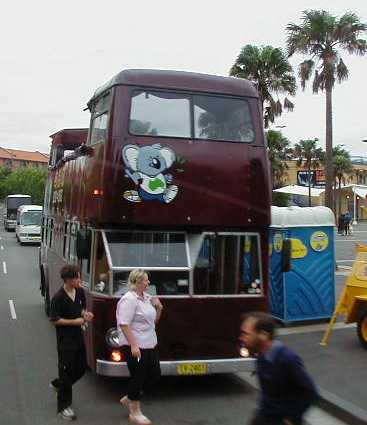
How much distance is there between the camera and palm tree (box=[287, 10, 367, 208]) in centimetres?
2720

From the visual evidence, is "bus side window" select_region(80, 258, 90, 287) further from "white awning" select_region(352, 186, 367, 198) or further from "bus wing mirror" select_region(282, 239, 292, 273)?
"white awning" select_region(352, 186, 367, 198)

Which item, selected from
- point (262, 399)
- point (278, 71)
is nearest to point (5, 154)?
point (278, 71)

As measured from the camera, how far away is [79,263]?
8.92 meters

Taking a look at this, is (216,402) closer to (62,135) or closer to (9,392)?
(9,392)

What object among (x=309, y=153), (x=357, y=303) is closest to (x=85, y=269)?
(x=357, y=303)

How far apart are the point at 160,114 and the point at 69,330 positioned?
2778 millimetres

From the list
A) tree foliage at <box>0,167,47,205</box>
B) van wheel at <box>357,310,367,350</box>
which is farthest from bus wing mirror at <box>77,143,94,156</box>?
tree foliage at <box>0,167,47,205</box>

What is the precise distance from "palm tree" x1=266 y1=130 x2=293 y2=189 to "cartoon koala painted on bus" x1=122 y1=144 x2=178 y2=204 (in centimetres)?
2787

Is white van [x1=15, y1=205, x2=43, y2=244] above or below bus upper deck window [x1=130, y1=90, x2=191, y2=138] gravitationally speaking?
below

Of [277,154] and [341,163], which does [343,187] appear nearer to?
[341,163]

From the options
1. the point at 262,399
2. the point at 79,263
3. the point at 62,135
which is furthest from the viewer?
the point at 62,135

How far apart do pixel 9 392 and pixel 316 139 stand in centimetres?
6376

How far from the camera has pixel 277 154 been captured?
185 feet

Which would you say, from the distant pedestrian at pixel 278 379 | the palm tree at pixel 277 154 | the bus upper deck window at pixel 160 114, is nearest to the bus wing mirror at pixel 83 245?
the bus upper deck window at pixel 160 114
